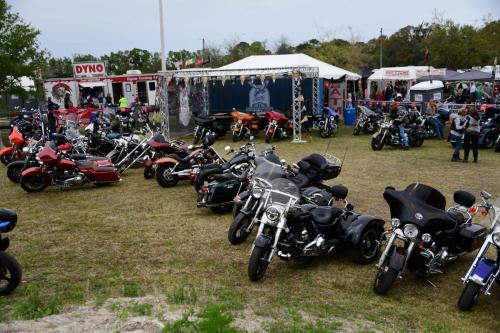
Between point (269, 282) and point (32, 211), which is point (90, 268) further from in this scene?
point (32, 211)

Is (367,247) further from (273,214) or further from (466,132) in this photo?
(466,132)

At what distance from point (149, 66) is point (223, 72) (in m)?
37.1

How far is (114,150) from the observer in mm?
11352

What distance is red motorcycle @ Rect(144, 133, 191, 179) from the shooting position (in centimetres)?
1040

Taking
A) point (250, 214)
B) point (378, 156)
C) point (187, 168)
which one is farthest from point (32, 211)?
point (378, 156)

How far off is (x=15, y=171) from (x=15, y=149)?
5.76ft

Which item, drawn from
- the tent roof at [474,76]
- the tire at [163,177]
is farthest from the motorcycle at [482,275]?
the tent roof at [474,76]

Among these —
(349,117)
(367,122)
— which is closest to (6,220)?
(367,122)

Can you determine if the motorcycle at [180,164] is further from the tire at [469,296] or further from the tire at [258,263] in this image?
the tire at [469,296]

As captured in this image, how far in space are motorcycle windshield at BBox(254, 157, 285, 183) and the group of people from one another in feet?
23.5

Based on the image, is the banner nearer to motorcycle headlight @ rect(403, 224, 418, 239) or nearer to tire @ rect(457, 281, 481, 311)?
motorcycle headlight @ rect(403, 224, 418, 239)

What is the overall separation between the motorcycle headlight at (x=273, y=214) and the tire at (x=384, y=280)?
3.88 ft

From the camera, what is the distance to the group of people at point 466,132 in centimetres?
1150

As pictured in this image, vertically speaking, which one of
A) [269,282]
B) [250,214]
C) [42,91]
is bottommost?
[269,282]
